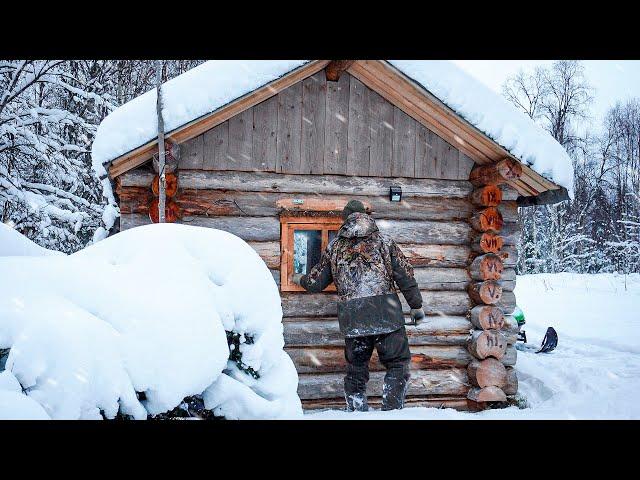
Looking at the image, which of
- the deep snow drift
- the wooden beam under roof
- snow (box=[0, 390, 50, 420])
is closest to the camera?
snow (box=[0, 390, 50, 420])

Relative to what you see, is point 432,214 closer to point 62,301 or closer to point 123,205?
point 123,205

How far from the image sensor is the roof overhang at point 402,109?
18.7 ft

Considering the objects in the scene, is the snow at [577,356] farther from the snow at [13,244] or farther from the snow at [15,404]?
the snow at [13,244]

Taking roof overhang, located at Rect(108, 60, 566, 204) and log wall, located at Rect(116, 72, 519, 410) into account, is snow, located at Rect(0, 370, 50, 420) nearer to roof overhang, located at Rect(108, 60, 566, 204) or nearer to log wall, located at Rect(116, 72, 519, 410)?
roof overhang, located at Rect(108, 60, 566, 204)

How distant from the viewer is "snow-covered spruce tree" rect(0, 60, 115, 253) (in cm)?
985

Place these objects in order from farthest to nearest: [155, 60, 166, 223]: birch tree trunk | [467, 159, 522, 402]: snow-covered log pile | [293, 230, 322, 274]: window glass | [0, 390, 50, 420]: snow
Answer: [467, 159, 522, 402]: snow-covered log pile
[293, 230, 322, 274]: window glass
[155, 60, 166, 223]: birch tree trunk
[0, 390, 50, 420]: snow

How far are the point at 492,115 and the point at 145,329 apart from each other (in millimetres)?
4987

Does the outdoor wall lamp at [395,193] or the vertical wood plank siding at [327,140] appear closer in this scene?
the vertical wood plank siding at [327,140]

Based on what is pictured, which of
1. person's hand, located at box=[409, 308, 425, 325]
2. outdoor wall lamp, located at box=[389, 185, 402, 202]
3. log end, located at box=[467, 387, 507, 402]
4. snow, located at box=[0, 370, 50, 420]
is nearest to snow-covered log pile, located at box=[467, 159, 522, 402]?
log end, located at box=[467, 387, 507, 402]

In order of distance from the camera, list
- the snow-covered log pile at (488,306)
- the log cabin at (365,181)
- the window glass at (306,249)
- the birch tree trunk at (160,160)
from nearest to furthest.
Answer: the birch tree trunk at (160,160) → the log cabin at (365,181) → the window glass at (306,249) → the snow-covered log pile at (488,306)

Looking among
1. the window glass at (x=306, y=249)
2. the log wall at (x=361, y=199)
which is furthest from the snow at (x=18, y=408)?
the window glass at (x=306, y=249)

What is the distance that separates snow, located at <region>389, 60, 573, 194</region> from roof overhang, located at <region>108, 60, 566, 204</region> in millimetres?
68

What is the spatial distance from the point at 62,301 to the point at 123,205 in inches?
150
